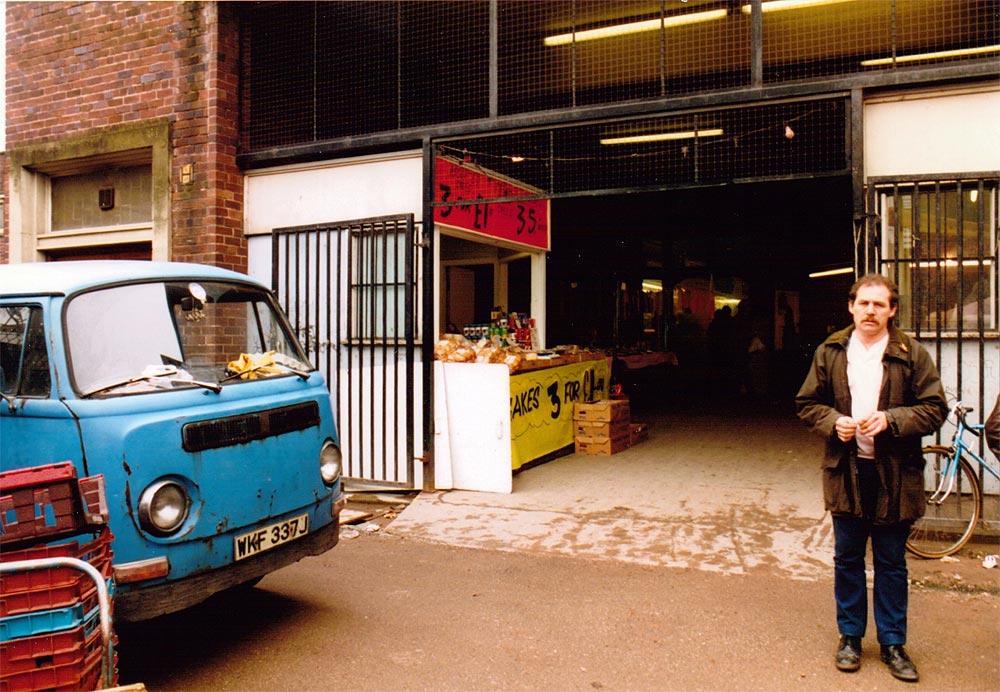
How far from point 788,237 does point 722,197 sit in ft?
13.4

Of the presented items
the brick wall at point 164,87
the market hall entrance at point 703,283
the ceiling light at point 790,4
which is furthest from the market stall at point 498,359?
the ceiling light at point 790,4

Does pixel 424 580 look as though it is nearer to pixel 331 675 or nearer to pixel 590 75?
pixel 331 675

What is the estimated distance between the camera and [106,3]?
883 centimetres

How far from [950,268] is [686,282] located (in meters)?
12.9

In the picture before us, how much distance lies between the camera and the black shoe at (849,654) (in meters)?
3.62

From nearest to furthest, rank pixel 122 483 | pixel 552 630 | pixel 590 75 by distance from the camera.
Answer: pixel 122 483 → pixel 552 630 → pixel 590 75

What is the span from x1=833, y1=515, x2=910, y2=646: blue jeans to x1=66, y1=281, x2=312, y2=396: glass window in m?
3.25

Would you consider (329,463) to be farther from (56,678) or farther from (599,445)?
(599,445)

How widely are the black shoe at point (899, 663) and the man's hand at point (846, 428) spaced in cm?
110

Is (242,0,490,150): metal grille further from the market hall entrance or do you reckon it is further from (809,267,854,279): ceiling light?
(809,267,854,279): ceiling light

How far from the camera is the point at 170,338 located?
4051 mm

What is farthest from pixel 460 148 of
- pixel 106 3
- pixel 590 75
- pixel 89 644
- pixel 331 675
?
pixel 89 644

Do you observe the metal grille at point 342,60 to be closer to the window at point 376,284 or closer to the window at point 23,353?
the window at point 376,284

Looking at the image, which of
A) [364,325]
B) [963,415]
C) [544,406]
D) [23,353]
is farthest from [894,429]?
[364,325]
